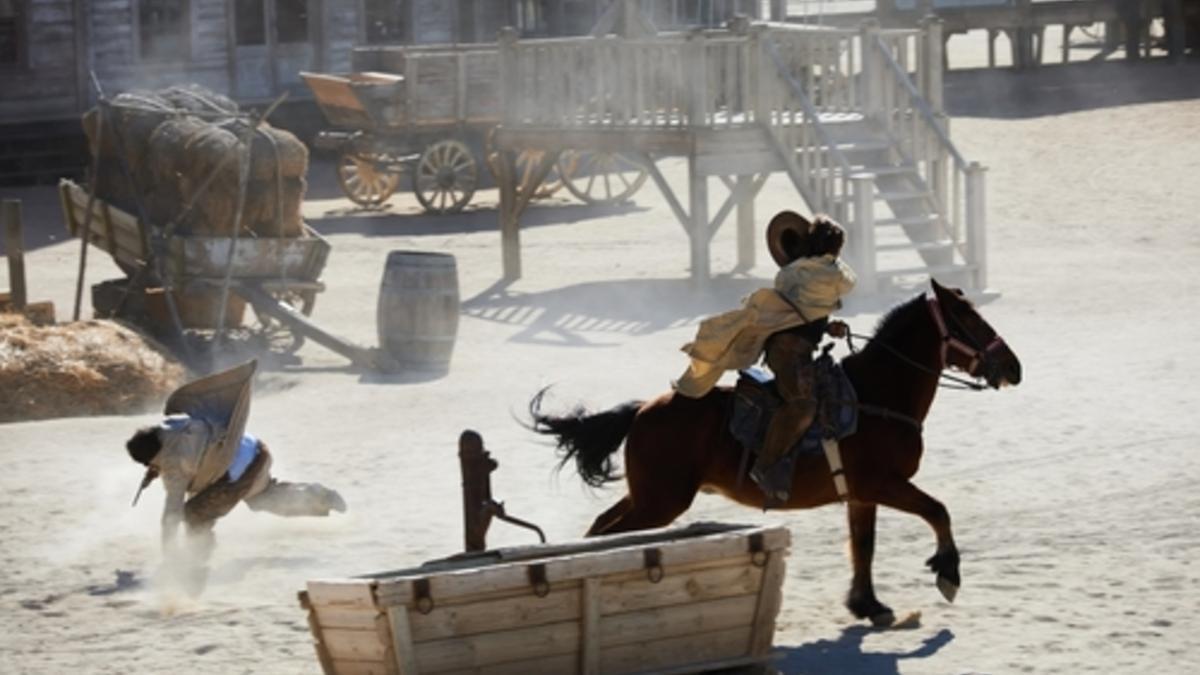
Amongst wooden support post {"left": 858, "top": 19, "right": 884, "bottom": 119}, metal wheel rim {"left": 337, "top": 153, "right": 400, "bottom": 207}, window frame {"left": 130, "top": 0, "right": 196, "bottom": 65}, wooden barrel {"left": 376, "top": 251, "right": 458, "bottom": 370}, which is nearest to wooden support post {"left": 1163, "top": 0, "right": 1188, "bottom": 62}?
metal wheel rim {"left": 337, "top": 153, "right": 400, "bottom": 207}

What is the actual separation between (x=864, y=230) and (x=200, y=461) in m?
9.37

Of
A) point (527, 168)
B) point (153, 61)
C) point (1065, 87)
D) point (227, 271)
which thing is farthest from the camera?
point (1065, 87)

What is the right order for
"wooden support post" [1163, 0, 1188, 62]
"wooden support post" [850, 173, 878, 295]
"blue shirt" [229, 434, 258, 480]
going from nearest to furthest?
1. "blue shirt" [229, 434, 258, 480]
2. "wooden support post" [850, 173, 878, 295]
3. "wooden support post" [1163, 0, 1188, 62]

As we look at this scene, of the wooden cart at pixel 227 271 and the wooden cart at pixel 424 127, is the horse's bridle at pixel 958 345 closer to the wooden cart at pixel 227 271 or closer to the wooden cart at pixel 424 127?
the wooden cart at pixel 227 271

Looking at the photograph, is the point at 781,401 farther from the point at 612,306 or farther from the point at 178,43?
the point at 178,43

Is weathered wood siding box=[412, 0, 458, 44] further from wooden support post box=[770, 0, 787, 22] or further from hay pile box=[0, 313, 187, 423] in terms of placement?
hay pile box=[0, 313, 187, 423]

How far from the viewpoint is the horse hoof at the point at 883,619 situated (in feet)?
28.2

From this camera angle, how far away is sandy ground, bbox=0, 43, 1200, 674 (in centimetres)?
854

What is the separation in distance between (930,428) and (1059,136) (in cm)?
1565

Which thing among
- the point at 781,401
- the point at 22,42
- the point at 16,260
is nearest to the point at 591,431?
the point at 781,401

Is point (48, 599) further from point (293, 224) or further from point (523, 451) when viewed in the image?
point (293, 224)

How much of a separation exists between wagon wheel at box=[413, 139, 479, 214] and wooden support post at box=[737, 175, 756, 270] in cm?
595

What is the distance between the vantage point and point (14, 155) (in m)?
28.8

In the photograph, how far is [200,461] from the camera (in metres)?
9.61
